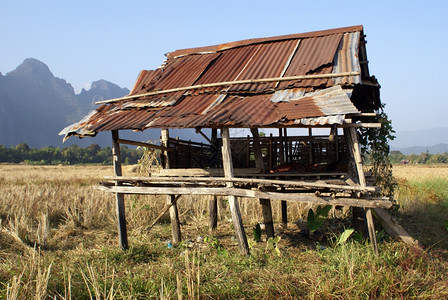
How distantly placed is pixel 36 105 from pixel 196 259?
565ft

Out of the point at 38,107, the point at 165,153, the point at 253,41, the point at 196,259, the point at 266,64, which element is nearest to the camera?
the point at 196,259

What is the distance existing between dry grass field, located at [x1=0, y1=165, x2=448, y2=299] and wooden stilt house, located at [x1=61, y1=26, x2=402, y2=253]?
2.68 feet

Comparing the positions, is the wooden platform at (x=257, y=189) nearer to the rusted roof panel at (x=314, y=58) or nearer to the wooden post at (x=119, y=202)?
the wooden post at (x=119, y=202)

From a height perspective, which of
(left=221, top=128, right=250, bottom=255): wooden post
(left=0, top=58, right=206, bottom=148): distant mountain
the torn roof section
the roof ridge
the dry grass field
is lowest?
the dry grass field

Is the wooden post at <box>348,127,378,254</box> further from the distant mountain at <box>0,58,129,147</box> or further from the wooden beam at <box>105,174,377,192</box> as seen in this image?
the distant mountain at <box>0,58,129,147</box>

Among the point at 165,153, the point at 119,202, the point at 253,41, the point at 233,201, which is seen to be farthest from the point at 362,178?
the point at 119,202

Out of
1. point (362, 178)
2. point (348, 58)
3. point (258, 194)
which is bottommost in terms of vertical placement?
point (258, 194)

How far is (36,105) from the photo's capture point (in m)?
161

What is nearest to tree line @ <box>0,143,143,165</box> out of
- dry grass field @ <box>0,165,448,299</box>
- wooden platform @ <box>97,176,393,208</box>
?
dry grass field @ <box>0,165,448,299</box>

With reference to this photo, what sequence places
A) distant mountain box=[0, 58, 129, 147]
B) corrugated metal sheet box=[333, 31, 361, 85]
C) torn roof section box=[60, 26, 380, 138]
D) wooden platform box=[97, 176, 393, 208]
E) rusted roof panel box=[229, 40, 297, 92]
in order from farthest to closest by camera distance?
distant mountain box=[0, 58, 129, 147]
rusted roof panel box=[229, 40, 297, 92]
corrugated metal sheet box=[333, 31, 361, 85]
torn roof section box=[60, 26, 380, 138]
wooden platform box=[97, 176, 393, 208]

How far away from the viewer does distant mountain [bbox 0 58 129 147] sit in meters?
143

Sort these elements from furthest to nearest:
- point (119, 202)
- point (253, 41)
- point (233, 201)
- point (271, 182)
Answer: point (253, 41) → point (119, 202) → point (233, 201) → point (271, 182)

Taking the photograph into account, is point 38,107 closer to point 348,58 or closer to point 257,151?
point 257,151

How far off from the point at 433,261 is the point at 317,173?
98.8 inches
